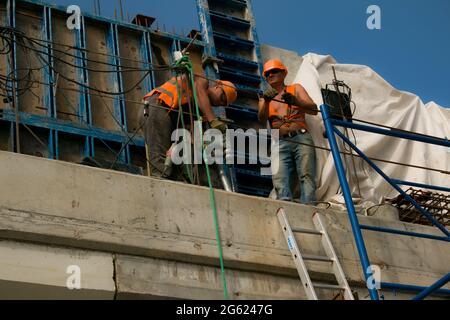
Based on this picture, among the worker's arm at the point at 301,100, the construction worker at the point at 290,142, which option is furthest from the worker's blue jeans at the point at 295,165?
A: the worker's arm at the point at 301,100

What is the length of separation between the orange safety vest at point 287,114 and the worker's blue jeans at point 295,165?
20 cm

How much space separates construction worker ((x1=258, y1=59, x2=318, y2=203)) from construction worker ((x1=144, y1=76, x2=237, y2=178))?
1.95 feet

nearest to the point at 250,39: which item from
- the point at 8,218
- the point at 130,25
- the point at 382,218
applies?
the point at 130,25

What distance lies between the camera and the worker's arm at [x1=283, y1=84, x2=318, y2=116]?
916 centimetres

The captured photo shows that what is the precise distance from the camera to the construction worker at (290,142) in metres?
9.22

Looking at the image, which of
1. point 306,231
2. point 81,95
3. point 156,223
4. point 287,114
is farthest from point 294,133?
point 81,95

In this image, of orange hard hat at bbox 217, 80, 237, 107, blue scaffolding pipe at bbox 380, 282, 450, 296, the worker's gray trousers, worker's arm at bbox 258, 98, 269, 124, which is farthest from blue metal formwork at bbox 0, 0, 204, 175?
blue scaffolding pipe at bbox 380, 282, 450, 296

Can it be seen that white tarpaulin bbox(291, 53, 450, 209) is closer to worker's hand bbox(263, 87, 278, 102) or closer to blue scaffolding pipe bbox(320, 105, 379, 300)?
worker's hand bbox(263, 87, 278, 102)

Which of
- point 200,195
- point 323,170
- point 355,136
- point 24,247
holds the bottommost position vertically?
point 24,247

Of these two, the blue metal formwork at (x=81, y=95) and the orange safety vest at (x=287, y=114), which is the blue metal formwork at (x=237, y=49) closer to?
the blue metal formwork at (x=81, y=95)

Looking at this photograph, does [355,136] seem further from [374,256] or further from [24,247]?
[24,247]

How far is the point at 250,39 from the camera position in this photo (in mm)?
12445

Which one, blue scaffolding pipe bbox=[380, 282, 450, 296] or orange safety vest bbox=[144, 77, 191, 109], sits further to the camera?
orange safety vest bbox=[144, 77, 191, 109]

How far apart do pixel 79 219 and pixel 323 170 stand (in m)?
3.87
